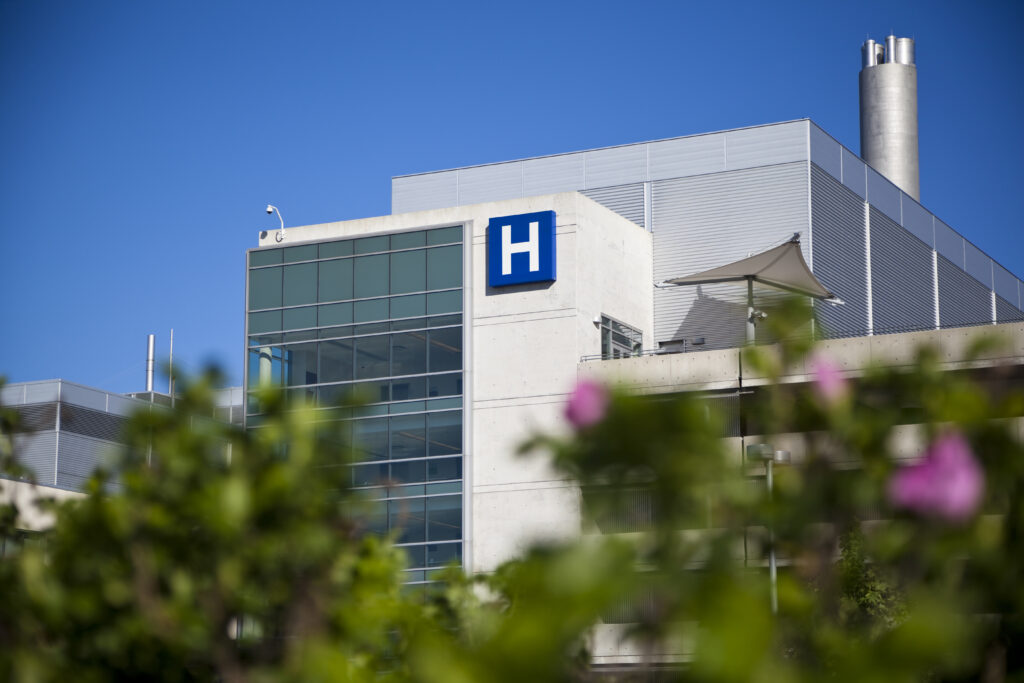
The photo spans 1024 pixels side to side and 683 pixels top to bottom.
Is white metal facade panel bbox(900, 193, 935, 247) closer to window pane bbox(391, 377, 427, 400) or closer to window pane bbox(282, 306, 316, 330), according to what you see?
window pane bbox(391, 377, 427, 400)

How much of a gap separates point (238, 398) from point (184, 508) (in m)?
81.2

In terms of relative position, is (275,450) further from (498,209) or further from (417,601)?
(498,209)

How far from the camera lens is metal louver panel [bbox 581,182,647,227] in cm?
5325

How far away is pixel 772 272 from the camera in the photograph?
46562 mm

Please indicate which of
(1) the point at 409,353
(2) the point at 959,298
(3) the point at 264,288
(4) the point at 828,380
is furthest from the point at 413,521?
(4) the point at 828,380

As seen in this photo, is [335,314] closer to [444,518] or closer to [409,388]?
[409,388]

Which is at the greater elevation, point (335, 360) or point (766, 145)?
point (766, 145)

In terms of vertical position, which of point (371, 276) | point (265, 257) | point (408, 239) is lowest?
point (371, 276)

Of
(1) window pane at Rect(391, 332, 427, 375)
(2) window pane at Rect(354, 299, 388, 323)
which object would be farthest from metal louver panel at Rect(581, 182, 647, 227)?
(2) window pane at Rect(354, 299, 388, 323)

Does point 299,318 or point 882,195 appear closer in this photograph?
point 299,318

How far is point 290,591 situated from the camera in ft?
18.4

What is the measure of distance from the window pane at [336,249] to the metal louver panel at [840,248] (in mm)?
16099

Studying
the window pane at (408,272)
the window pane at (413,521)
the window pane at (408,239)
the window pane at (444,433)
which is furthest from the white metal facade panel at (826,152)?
the window pane at (413,521)

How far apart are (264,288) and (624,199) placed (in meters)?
13.9
